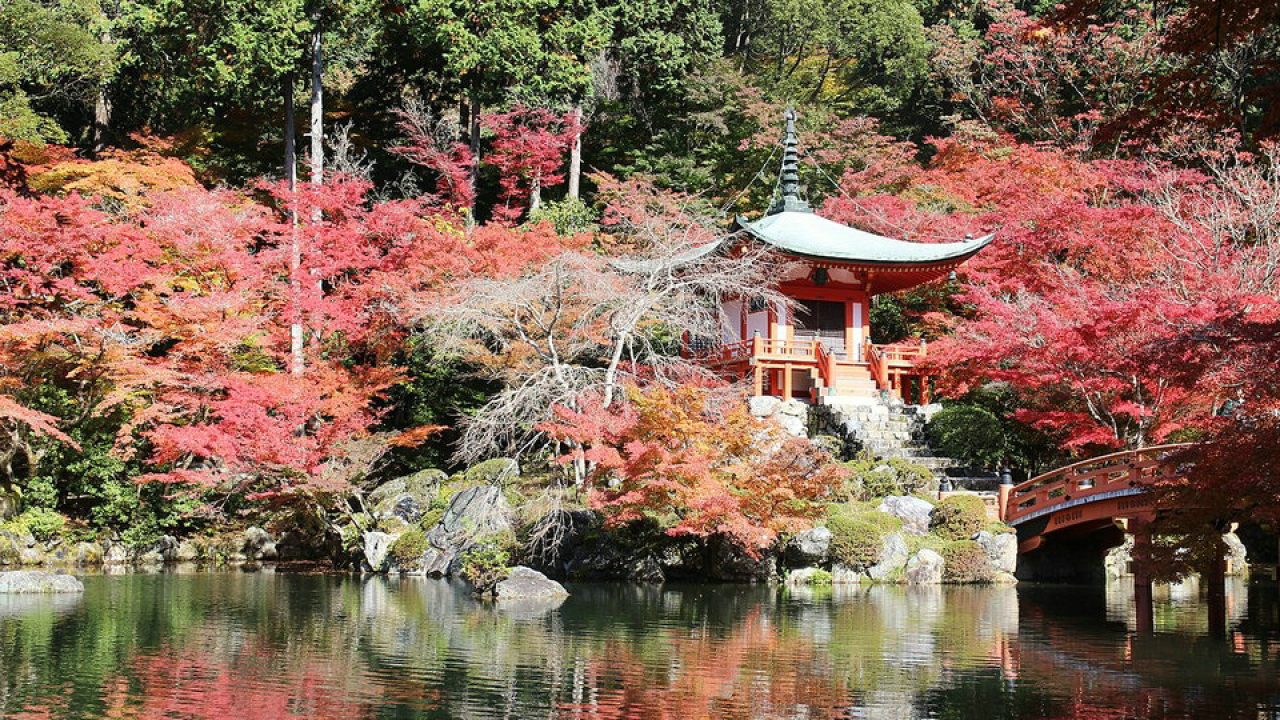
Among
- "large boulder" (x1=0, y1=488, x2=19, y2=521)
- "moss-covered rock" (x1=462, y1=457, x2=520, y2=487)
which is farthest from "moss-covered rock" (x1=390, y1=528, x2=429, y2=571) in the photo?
"large boulder" (x1=0, y1=488, x2=19, y2=521)

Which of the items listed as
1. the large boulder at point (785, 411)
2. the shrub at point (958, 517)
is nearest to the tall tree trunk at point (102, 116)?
the large boulder at point (785, 411)

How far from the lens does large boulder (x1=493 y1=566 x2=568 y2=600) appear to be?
52.3ft

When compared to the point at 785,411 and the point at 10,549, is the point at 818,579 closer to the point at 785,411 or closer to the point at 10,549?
the point at 785,411

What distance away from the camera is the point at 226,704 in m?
8.65

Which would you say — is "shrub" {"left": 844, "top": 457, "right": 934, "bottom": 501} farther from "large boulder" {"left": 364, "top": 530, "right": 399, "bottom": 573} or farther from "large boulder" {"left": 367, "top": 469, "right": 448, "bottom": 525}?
"large boulder" {"left": 364, "top": 530, "right": 399, "bottom": 573}

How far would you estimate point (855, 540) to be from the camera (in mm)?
18391

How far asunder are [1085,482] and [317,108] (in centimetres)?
1598

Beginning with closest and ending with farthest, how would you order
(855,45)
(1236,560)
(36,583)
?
(36,583) → (1236,560) → (855,45)

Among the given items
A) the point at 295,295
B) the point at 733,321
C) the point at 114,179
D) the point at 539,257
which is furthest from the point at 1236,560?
the point at 114,179

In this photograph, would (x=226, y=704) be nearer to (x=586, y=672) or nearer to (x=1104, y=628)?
(x=586, y=672)

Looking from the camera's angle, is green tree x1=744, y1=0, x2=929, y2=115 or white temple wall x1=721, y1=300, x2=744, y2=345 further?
green tree x1=744, y1=0, x2=929, y2=115

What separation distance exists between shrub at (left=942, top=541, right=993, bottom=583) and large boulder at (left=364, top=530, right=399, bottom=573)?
28.6 feet

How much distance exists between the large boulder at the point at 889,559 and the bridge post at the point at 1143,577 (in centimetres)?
324

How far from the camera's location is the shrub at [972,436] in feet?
71.6
